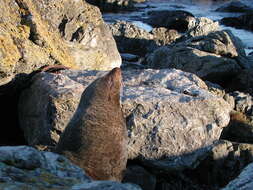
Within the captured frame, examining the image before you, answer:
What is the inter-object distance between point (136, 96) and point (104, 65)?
3.95m

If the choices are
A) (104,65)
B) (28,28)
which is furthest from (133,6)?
(28,28)

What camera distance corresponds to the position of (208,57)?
1484cm

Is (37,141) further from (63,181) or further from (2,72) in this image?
(63,181)

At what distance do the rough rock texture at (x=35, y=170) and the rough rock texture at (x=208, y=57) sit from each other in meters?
10.5

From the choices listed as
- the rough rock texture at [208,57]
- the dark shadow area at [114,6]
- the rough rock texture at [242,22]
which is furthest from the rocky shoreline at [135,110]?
the dark shadow area at [114,6]

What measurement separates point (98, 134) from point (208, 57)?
945 centimetres

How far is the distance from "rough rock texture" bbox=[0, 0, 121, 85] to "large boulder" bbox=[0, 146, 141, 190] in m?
4.06

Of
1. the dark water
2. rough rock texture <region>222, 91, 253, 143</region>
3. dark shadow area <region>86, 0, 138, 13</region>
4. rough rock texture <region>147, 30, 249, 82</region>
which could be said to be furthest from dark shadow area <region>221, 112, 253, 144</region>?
dark shadow area <region>86, 0, 138, 13</region>

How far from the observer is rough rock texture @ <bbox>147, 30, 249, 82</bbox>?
47.1 feet

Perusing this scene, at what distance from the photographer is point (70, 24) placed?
11.1m

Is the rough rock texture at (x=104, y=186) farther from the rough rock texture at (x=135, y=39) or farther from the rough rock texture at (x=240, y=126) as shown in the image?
the rough rock texture at (x=135, y=39)

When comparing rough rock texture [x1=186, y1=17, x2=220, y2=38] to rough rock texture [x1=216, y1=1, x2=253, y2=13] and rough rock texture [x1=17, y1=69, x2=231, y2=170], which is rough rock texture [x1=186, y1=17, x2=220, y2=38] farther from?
rough rock texture [x1=216, y1=1, x2=253, y2=13]

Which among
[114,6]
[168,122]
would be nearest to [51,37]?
[168,122]

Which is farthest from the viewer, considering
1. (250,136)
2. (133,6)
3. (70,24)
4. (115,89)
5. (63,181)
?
(133,6)
